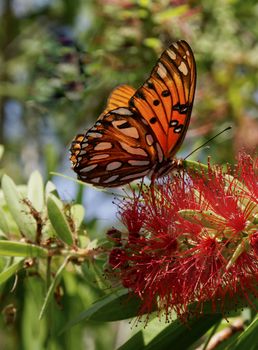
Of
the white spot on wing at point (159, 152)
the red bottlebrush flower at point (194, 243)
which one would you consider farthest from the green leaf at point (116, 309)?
the white spot on wing at point (159, 152)

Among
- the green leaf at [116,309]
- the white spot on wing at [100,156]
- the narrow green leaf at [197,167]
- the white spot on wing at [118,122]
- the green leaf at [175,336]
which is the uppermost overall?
the white spot on wing at [118,122]

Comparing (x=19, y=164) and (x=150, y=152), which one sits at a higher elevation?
(x=19, y=164)

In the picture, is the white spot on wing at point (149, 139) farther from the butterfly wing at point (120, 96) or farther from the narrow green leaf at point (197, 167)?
the narrow green leaf at point (197, 167)

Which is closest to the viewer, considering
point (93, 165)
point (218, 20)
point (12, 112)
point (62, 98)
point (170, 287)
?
point (170, 287)

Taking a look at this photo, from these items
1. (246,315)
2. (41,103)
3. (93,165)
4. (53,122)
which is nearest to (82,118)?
(53,122)

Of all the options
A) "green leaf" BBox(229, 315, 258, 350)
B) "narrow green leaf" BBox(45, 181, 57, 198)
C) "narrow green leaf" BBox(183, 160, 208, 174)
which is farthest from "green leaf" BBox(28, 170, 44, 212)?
"green leaf" BBox(229, 315, 258, 350)

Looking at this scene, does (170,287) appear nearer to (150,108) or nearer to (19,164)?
(150,108)

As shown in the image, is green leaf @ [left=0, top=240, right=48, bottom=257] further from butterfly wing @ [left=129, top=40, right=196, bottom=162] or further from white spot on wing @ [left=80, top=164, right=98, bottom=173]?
butterfly wing @ [left=129, top=40, right=196, bottom=162]
